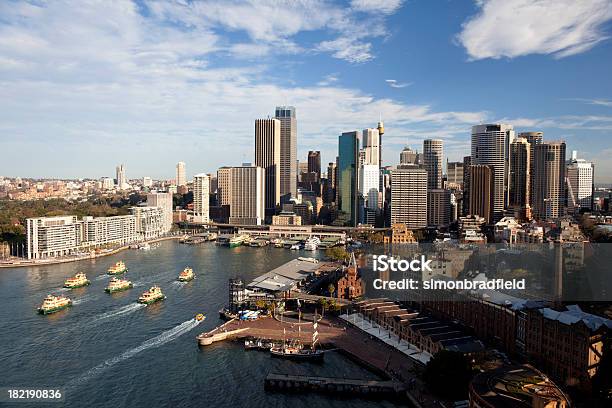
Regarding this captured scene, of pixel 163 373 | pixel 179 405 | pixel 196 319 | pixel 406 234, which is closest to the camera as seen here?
pixel 179 405

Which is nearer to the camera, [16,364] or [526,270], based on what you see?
[16,364]

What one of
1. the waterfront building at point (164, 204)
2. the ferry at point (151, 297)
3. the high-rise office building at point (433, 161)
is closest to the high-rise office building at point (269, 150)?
the waterfront building at point (164, 204)

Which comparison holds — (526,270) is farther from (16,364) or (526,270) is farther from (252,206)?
(252,206)

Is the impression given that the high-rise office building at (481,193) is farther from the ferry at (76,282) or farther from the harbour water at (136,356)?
the ferry at (76,282)

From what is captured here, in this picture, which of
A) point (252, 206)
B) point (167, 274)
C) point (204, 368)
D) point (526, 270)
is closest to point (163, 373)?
point (204, 368)

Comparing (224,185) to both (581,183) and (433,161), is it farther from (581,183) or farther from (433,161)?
(581,183)

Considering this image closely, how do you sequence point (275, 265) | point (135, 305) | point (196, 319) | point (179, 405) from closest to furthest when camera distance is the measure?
point (179, 405), point (196, 319), point (135, 305), point (275, 265)

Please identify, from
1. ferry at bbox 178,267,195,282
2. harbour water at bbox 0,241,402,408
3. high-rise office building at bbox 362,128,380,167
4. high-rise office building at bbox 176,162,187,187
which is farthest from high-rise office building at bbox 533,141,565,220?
high-rise office building at bbox 176,162,187,187
